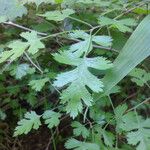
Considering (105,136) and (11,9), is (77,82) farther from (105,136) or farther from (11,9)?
(11,9)

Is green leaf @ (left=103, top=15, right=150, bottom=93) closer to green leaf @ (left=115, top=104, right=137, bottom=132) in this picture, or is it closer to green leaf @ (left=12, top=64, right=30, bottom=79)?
green leaf @ (left=115, top=104, right=137, bottom=132)

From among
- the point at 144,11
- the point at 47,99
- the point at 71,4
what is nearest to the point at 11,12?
the point at 71,4

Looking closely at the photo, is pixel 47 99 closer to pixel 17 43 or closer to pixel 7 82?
pixel 7 82

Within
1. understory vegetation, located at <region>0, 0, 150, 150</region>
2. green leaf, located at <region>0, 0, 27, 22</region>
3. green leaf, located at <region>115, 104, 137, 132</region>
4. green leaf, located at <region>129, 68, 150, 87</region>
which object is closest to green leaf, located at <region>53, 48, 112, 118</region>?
understory vegetation, located at <region>0, 0, 150, 150</region>

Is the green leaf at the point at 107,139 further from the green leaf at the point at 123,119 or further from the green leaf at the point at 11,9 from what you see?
the green leaf at the point at 11,9

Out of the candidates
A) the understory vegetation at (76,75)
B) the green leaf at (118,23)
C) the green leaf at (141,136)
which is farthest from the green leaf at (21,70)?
the green leaf at (141,136)

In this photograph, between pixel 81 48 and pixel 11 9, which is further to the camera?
pixel 11 9

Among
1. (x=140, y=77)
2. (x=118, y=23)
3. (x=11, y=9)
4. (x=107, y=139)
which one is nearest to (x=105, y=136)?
(x=107, y=139)

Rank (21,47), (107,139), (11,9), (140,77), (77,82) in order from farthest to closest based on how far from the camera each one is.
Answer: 1. (11,9)
2. (140,77)
3. (107,139)
4. (21,47)
5. (77,82)
